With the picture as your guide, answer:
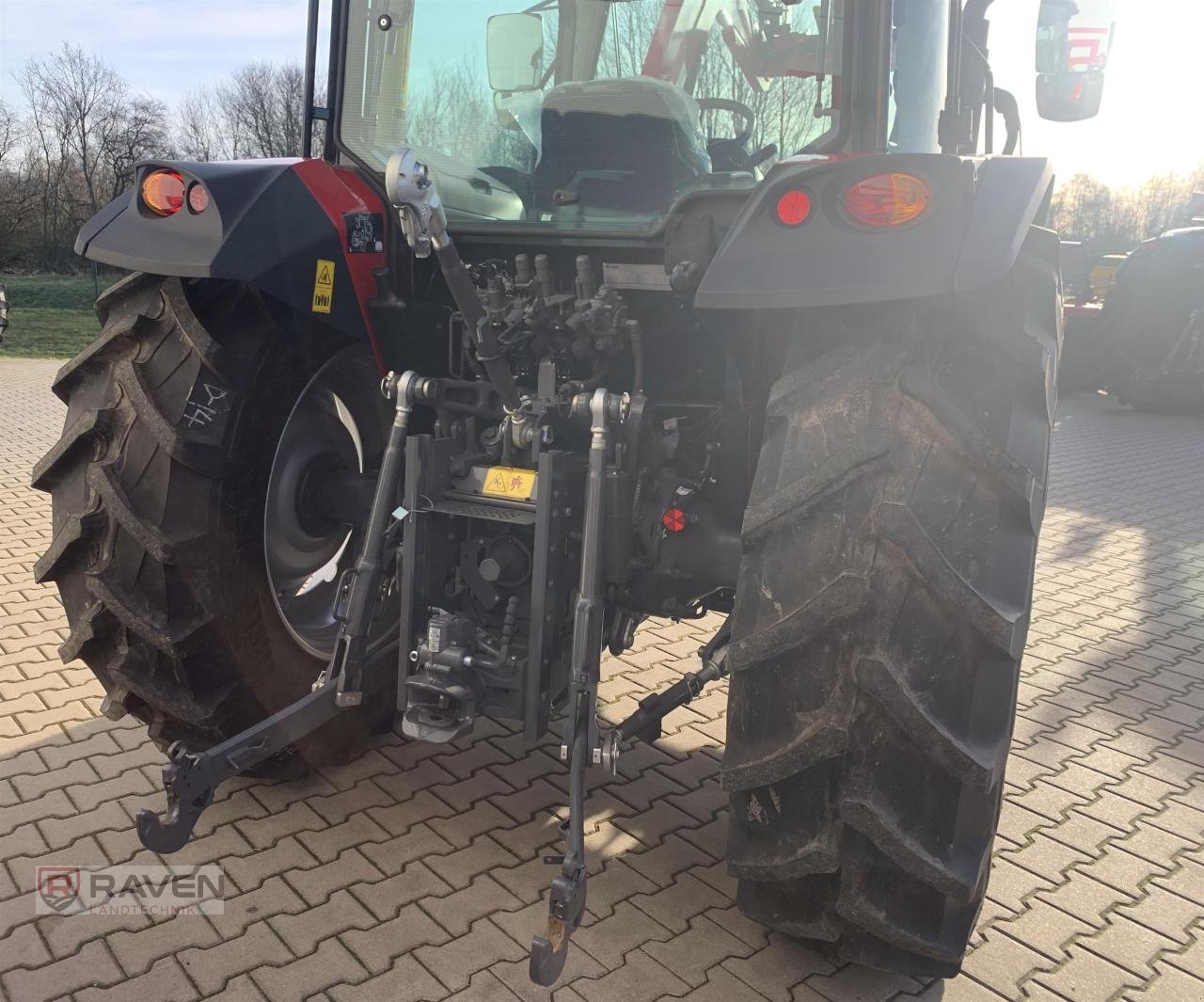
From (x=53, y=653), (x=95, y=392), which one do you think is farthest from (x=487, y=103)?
(x=53, y=653)

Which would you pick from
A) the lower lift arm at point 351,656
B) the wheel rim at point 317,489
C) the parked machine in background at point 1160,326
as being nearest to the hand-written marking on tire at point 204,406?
the wheel rim at point 317,489

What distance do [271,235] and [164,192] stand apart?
1.01 feet

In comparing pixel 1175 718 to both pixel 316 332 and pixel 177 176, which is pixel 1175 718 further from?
pixel 177 176

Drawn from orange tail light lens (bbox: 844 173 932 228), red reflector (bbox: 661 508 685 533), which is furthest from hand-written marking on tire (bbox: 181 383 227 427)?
orange tail light lens (bbox: 844 173 932 228)

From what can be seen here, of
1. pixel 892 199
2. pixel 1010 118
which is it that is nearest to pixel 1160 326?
pixel 1010 118

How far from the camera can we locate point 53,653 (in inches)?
170

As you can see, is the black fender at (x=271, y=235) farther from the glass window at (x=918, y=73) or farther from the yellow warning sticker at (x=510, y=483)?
the glass window at (x=918, y=73)

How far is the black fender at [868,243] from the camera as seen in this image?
212cm

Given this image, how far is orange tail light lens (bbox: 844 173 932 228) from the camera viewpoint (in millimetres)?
2195

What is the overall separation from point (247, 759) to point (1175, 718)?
11.2ft

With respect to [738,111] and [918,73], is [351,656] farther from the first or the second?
[918,73]

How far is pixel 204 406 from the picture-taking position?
8.91ft

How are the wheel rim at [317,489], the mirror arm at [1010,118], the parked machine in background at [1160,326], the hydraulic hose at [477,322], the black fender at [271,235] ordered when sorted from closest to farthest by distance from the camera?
the hydraulic hose at [477,322] → the black fender at [271,235] → the wheel rim at [317,489] → the mirror arm at [1010,118] → the parked machine in background at [1160,326]

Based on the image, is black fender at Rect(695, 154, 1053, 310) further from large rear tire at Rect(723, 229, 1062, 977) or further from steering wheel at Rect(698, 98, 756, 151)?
steering wheel at Rect(698, 98, 756, 151)
